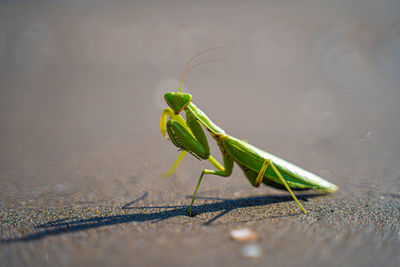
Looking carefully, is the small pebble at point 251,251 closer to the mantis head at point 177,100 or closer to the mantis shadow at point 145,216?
the mantis shadow at point 145,216

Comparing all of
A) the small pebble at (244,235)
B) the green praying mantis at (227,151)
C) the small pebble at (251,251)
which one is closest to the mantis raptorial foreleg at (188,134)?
the green praying mantis at (227,151)

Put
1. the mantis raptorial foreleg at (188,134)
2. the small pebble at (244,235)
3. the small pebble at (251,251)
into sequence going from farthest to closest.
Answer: the mantis raptorial foreleg at (188,134)
the small pebble at (244,235)
the small pebble at (251,251)

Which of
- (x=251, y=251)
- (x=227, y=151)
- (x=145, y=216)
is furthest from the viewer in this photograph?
(x=227, y=151)

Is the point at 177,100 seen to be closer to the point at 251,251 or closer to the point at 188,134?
the point at 188,134

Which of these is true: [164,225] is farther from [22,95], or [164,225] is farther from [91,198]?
[22,95]

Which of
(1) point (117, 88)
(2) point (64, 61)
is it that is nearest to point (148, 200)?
(1) point (117, 88)

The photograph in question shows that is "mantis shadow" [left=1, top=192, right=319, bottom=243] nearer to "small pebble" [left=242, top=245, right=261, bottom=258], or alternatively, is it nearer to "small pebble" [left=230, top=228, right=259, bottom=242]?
"small pebble" [left=230, top=228, right=259, bottom=242]

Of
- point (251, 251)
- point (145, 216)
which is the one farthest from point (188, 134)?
point (251, 251)

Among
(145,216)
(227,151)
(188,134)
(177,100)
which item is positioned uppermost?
(177,100)
